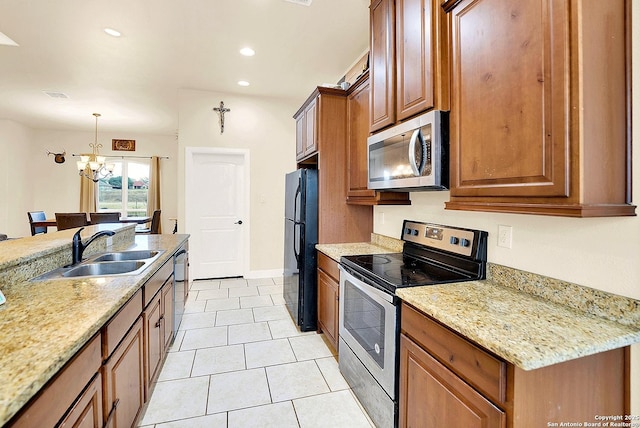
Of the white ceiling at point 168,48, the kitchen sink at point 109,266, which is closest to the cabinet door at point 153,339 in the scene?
the kitchen sink at point 109,266

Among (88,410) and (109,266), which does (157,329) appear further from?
(88,410)

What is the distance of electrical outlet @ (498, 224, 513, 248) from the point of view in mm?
1541

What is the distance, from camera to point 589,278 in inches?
47.3

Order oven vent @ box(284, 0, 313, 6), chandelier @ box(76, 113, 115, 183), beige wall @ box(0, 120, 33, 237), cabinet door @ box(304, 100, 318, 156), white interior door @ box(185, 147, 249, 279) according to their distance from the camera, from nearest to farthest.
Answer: oven vent @ box(284, 0, 313, 6) < cabinet door @ box(304, 100, 318, 156) < white interior door @ box(185, 147, 249, 279) < chandelier @ box(76, 113, 115, 183) < beige wall @ box(0, 120, 33, 237)

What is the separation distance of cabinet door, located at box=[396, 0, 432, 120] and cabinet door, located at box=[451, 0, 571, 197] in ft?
0.46

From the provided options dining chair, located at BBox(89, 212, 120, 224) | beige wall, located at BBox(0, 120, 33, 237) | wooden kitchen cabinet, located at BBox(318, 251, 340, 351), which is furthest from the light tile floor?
beige wall, located at BBox(0, 120, 33, 237)

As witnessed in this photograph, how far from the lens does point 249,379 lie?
219 centimetres

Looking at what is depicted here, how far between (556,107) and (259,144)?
13.9 ft

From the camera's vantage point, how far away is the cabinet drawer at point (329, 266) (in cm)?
240

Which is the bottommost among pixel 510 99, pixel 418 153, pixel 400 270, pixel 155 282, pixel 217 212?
pixel 155 282

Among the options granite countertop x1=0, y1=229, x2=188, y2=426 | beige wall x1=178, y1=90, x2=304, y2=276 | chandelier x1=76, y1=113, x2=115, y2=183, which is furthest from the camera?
chandelier x1=76, y1=113, x2=115, y2=183

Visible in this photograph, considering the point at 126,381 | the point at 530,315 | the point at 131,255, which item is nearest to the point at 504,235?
the point at 530,315

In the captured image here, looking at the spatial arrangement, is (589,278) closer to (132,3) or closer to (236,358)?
(236,358)

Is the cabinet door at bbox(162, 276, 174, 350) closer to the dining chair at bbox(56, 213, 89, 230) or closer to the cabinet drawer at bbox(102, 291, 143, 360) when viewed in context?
the cabinet drawer at bbox(102, 291, 143, 360)
